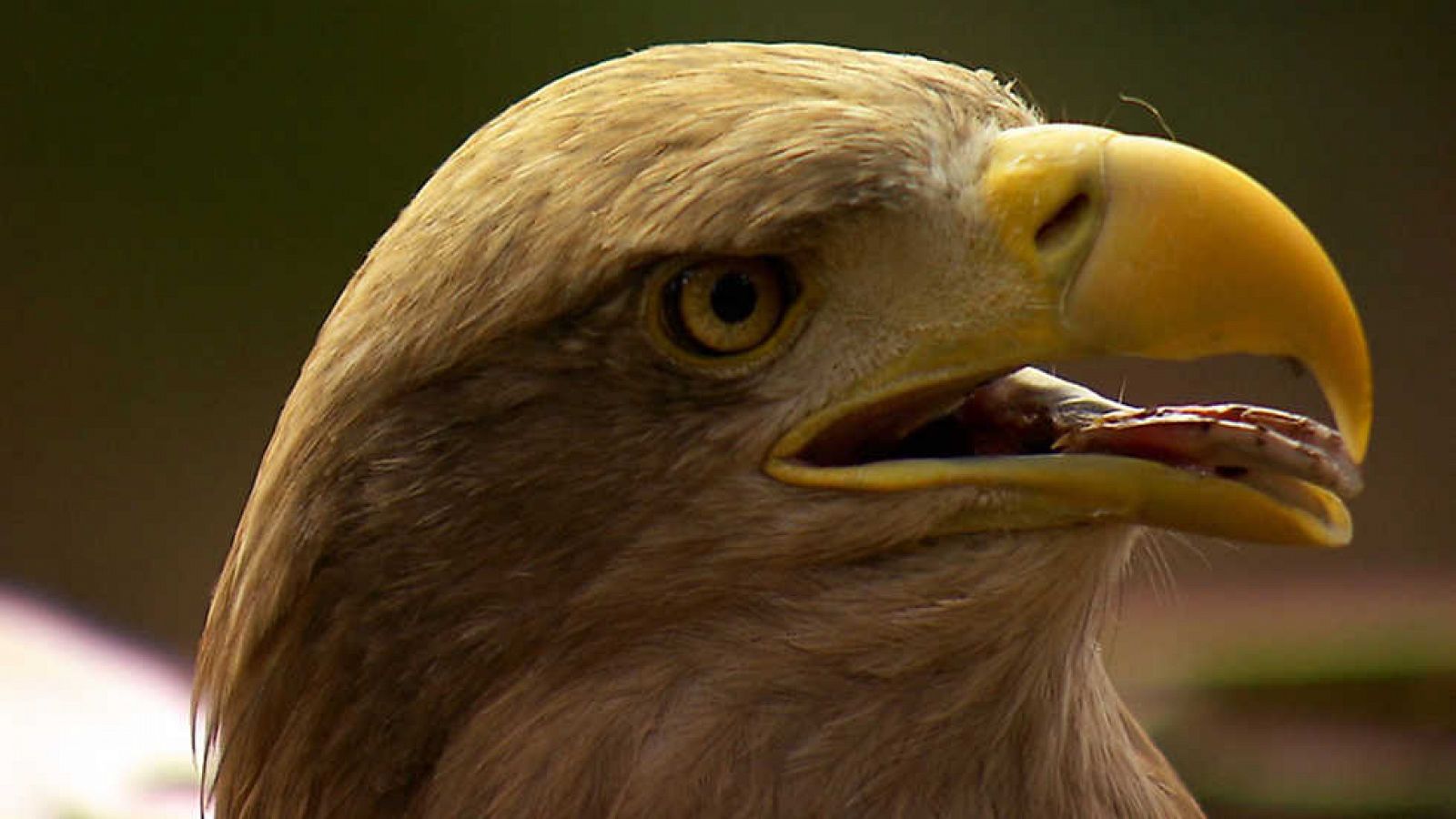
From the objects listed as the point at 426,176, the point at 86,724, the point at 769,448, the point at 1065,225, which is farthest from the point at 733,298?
the point at 86,724

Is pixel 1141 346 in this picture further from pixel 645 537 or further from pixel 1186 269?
pixel 645 537

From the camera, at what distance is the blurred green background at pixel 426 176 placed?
119 inches

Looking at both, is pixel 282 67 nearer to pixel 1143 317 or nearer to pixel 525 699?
pixel 525 699

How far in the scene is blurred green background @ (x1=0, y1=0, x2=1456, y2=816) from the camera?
3020 millimetres

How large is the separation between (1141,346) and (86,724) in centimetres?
245

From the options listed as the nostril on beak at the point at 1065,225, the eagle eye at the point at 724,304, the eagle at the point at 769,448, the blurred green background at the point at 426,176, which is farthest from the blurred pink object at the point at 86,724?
the nostril on beak at the point at 1065,225

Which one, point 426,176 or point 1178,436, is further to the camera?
point 426,176

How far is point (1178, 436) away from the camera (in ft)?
4.07

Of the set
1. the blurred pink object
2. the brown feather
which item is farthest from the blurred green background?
the brown feather

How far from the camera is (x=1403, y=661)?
332cm

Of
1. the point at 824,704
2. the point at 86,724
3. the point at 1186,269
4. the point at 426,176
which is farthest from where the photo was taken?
the point at 86,724

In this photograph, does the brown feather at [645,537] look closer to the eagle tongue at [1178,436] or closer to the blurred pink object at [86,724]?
the eagle tongue at [1178,436]

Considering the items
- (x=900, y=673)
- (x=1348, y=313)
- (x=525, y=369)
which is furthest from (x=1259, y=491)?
(x=525, y=369)

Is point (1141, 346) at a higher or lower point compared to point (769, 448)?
higher
